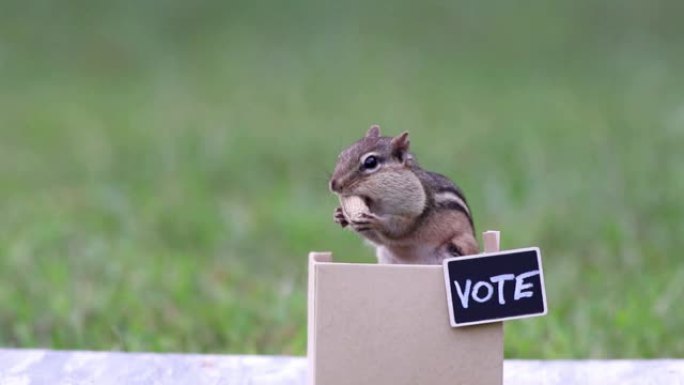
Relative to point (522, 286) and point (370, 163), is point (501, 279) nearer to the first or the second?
point (522, 286)

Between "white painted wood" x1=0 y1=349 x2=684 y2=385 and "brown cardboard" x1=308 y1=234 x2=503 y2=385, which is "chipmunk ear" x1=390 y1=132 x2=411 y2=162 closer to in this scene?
"brown cardboard" x1=308 y1=234 x2=503 y2=385

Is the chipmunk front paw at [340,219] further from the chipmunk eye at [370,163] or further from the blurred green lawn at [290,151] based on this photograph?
the blurred green lawn at [290,151]

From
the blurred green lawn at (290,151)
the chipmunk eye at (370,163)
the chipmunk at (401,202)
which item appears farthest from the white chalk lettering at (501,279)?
the blurred green lawn at (290,151)

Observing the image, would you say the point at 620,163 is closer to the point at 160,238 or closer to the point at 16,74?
the point at 160,238

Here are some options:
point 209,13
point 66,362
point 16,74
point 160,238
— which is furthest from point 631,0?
point 66,362

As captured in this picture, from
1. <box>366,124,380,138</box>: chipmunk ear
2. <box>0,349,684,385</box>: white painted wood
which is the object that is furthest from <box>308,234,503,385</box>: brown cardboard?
<box>0,349,684,385</box>: white painted wood

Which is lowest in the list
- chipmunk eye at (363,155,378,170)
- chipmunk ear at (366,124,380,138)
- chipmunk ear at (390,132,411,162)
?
chipmunk eye at (363,155,378,170)
